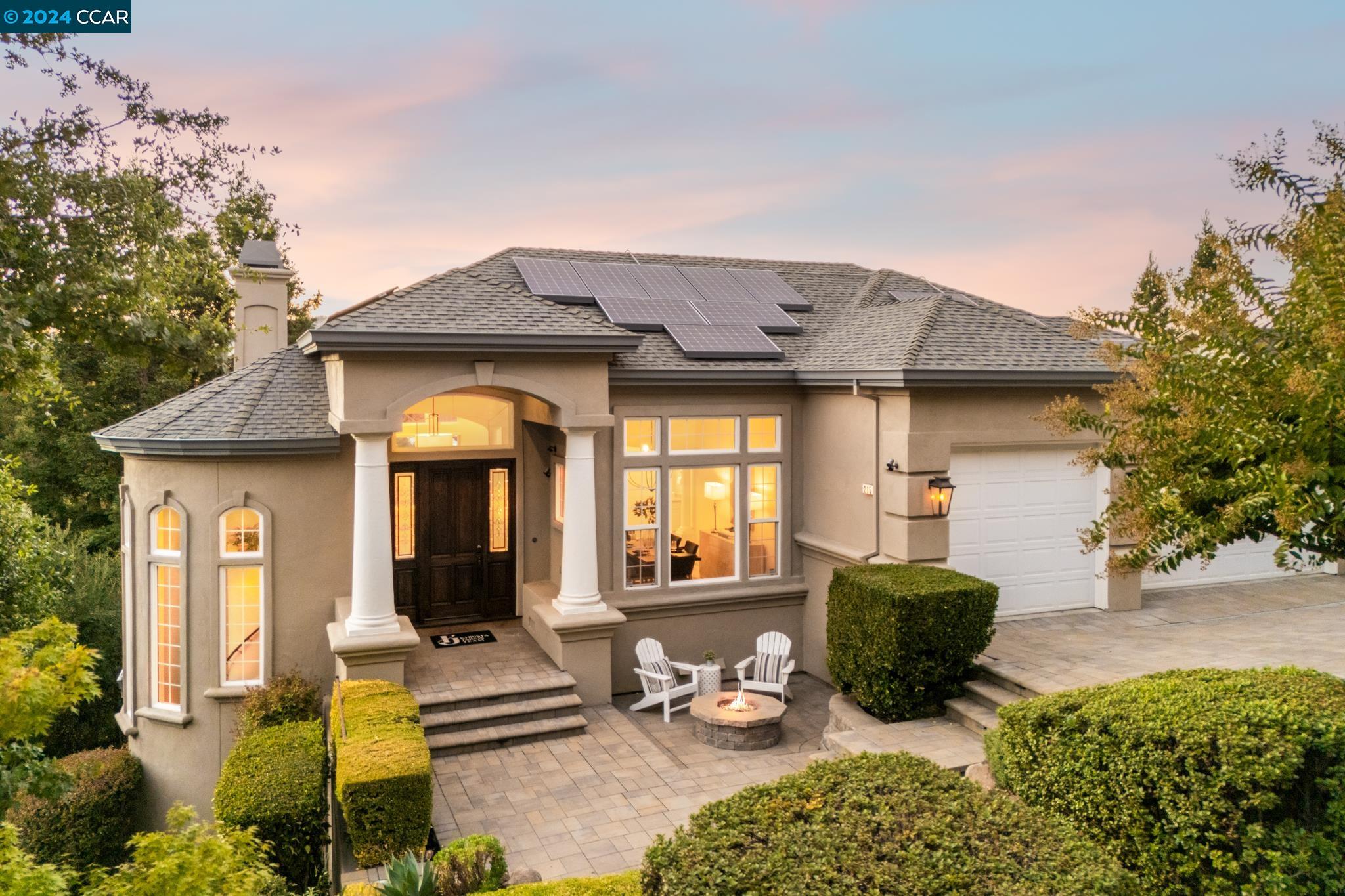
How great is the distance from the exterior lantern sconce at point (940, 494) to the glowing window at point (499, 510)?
6627mm

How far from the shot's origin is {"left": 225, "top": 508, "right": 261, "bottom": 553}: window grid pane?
10.8 metres

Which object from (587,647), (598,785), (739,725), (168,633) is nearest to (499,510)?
(587,647)

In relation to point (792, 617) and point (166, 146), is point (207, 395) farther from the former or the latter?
point (792, 617)

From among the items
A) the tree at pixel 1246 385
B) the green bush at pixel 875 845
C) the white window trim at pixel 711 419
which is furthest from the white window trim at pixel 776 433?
the green bush at pixel 875 845

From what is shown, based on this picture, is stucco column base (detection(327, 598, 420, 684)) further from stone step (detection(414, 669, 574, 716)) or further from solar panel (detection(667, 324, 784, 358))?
solar panel (detection(667, 324, 784, 358))

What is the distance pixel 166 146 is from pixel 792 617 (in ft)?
36.3

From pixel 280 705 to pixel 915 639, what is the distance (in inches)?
295

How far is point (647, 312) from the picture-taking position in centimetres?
1345

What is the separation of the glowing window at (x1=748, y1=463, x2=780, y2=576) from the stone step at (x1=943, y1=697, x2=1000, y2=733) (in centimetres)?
412

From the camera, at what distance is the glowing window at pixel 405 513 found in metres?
12.8

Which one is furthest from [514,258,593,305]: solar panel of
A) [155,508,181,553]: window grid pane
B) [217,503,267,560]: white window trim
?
[155,508,181,553]: window grid pane

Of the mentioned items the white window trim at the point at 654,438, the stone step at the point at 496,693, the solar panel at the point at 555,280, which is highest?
the solar panel at the point at 555,280

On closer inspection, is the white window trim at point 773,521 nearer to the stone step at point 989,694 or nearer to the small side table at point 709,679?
the small side table at point 709,679

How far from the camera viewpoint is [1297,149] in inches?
207
